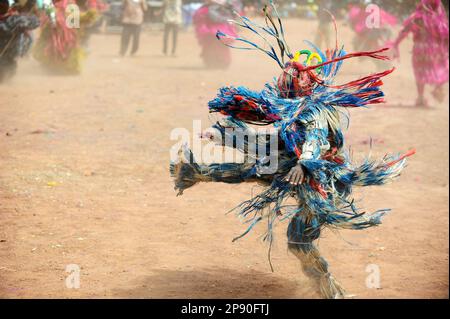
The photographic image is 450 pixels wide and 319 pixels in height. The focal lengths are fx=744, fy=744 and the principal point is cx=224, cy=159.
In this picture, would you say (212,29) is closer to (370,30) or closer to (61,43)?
(370,30)

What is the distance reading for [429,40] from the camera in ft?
42.1

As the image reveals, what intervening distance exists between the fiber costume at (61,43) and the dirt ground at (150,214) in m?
1.23

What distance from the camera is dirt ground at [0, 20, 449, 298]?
17.5 ft

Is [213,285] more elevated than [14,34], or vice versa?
[14,34]

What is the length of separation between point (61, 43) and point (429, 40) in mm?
6623

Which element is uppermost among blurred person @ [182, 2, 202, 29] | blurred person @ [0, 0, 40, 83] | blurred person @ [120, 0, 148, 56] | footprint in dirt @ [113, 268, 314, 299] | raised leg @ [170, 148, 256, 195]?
blurred person @ [182, 2, 202, 29]

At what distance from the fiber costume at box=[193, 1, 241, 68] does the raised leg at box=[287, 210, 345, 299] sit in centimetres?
1171

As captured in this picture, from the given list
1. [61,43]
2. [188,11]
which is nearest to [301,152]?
[61,43]

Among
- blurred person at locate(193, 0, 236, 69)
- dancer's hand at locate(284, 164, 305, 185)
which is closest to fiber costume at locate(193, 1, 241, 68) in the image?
blurred person at locate(193, 0, 236, 69)

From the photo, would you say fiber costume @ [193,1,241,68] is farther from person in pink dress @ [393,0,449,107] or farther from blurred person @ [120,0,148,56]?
person in pink dress @ [393,0,449,107]

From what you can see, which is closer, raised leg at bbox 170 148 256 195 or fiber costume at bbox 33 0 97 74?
raised leg at bbox 170 148 256 195

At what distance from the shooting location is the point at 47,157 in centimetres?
813

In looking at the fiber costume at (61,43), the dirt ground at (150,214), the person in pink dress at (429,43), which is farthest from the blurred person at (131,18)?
the person in pink dress at (429,43)

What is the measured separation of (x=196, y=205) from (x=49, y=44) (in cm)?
774
